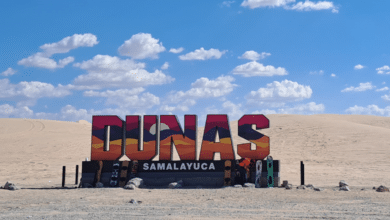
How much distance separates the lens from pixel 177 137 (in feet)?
60.1

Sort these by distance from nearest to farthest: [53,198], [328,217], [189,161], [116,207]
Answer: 1. [328,217]
2. [116,207]
3. [53,198]
4. [189,161]

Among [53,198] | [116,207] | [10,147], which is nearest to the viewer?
[116,207]

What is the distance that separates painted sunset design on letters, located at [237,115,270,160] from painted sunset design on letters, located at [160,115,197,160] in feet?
7.74

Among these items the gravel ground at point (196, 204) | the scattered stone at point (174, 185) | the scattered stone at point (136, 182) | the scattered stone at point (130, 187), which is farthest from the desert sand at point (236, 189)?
the scattered stone at point (136, 182)

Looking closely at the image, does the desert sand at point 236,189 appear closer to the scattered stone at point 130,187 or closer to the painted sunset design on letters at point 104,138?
the scattered stone at point 130,187

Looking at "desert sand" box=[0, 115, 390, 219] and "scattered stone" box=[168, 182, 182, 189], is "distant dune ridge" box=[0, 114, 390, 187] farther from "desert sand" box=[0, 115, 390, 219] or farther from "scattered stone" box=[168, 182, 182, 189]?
"scattered stone" box=[168, 182, 182, 189]

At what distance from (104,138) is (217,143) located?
226 inches

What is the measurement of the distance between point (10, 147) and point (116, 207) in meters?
27.8

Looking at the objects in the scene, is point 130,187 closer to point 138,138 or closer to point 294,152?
point 138,138

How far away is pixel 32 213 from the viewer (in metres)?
11.0

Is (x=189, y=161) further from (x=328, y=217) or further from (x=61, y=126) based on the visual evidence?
(x=61, y=126)

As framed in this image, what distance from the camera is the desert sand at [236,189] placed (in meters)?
10.9

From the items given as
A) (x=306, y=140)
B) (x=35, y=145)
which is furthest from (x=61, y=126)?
(x=306, y=140)

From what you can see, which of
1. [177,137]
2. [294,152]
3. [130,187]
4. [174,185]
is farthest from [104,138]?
[294,152]
